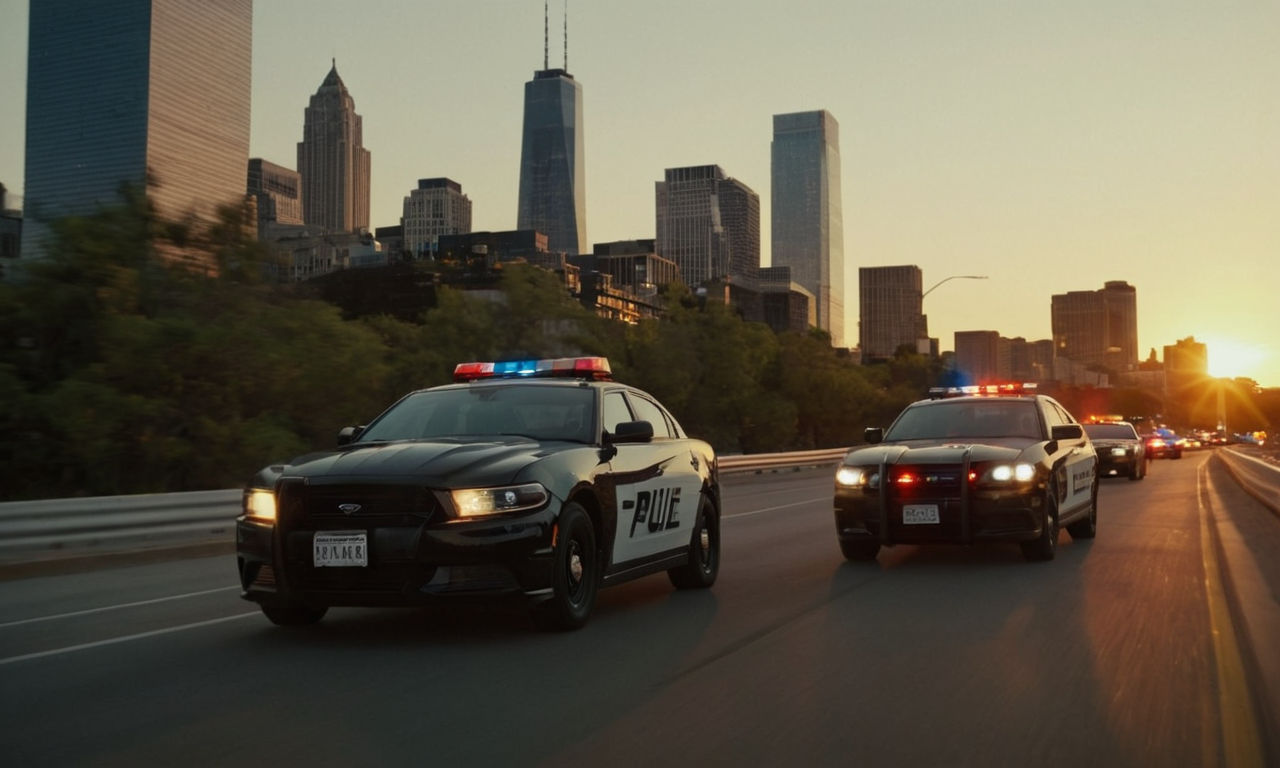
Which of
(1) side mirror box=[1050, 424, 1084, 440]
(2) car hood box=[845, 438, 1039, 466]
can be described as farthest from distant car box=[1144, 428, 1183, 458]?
(2) car hood box=[845, 438, 1039, 466]

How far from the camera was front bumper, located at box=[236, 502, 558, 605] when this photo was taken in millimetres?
7273

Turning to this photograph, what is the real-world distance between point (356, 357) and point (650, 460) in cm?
1589

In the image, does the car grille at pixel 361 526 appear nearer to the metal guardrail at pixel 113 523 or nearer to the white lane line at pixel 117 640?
the white lane line at pixel 117 640

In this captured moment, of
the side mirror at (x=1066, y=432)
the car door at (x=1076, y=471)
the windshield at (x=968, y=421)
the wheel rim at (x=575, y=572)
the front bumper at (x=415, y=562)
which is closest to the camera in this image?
the front bumper at (x=415, y=562)

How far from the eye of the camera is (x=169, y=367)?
67.1ft

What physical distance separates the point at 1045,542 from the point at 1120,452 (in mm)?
20561

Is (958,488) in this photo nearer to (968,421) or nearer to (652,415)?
(968,421)

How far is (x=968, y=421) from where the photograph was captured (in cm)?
1369

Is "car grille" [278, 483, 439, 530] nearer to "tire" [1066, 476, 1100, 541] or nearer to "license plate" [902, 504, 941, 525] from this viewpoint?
"license plate" [902, 504, 941, 525]

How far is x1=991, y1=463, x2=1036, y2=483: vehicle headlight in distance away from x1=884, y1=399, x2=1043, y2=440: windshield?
54.0 inches

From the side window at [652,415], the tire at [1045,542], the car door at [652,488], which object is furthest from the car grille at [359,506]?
the tire at [1045,542]

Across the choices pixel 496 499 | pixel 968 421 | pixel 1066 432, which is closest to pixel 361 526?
pixel 496 499

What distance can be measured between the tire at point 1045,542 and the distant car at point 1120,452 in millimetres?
19321

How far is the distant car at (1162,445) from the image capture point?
5484 centimetres
